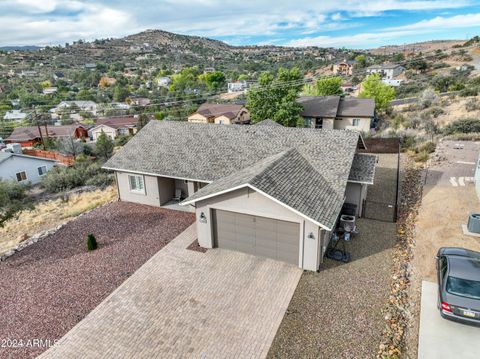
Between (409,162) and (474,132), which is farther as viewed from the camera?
(474,132)

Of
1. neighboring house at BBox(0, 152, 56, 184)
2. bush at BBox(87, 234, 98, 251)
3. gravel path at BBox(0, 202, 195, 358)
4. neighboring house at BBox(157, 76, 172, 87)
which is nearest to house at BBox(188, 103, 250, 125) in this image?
neighboring house at BBox(0, 152, 56, 184)

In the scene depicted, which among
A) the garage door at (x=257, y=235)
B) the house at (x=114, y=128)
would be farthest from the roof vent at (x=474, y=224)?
the house at (x=114, y=128)

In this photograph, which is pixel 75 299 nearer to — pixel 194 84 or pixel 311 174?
pixel 311 174

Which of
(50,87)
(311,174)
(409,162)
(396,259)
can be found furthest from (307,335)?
(50,87)

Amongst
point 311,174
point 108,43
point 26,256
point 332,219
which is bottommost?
point 26,256

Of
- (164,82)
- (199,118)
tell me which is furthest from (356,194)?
(164,82)

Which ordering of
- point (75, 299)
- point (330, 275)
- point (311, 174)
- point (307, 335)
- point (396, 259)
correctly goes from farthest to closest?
1. point (311, 174)
2. point (396, 259)
3. point (330, 275)
4. point (75, 299)
5. point (307, 335)

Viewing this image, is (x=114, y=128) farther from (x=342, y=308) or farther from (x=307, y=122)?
(x=342, y=308)
